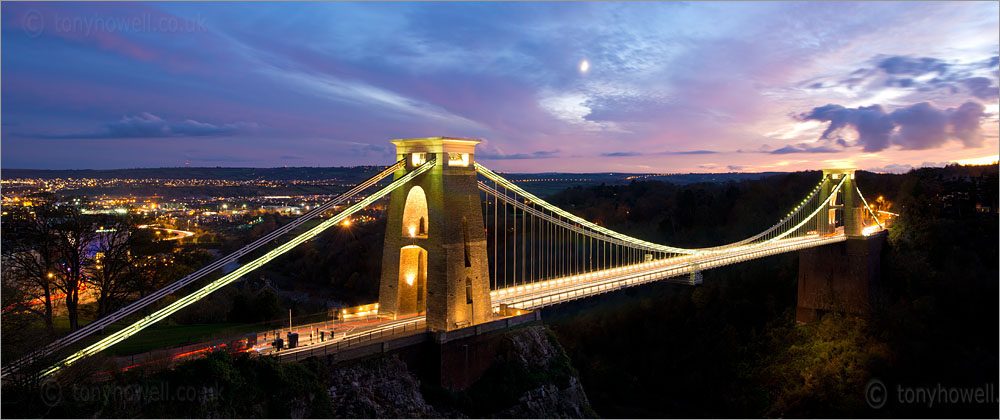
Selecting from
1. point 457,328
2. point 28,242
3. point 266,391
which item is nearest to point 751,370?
point 457,328

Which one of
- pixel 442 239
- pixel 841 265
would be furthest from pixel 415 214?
pixel 841 265

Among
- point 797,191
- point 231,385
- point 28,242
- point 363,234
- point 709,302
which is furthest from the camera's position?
point 363,234

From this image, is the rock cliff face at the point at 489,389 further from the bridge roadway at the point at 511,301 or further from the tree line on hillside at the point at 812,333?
the tree line on hillside at the point at 812,333

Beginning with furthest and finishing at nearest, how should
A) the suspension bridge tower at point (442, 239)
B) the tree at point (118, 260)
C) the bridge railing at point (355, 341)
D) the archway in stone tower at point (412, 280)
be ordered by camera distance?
1. the archway in stone tower at point (412, 280)
2. the tree at point (118, 260)
3. the suspension bridge tower at point (442, 239)
4. the bridge railing at point (355, 341)

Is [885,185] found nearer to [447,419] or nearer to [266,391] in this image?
[447,419]

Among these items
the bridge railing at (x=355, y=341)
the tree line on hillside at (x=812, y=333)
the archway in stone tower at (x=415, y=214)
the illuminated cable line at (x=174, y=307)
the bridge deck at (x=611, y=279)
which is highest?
the archway in stone tower at (x=415, y=214)

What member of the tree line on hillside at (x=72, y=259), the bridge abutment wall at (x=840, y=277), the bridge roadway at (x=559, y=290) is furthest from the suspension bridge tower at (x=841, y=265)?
the tree line on hillside at (x=72, y=259)
